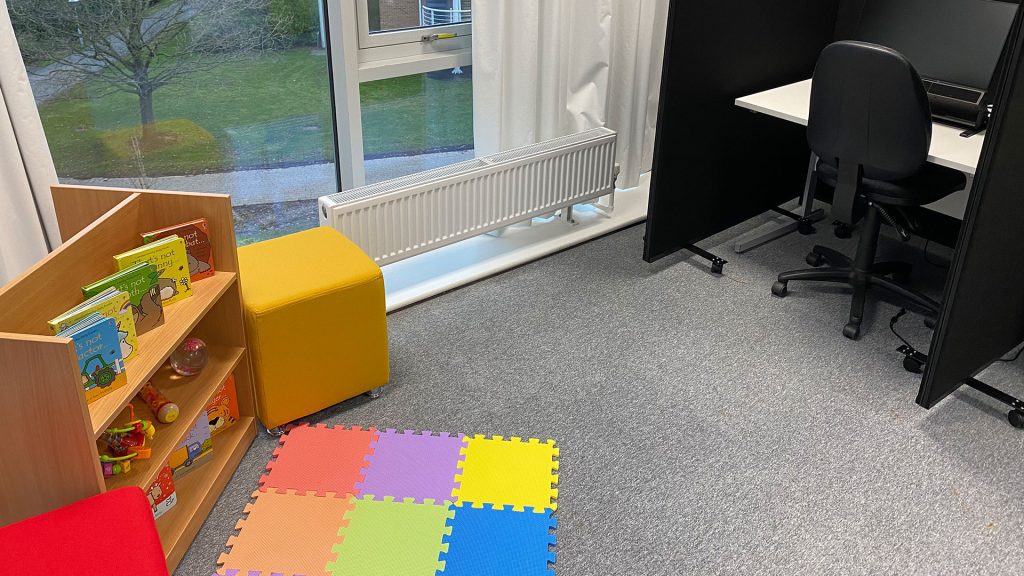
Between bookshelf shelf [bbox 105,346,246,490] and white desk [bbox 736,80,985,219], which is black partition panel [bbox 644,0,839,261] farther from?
bookshelf shelf [bbox 105,346,246,490]

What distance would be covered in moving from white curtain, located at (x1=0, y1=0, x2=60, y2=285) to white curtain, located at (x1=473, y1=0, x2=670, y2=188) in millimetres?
1602

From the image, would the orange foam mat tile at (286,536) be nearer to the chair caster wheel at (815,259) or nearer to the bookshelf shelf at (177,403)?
the bookshelf shelf at (177,403)

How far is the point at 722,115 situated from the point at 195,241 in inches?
80.3

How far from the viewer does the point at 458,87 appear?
11.9ft

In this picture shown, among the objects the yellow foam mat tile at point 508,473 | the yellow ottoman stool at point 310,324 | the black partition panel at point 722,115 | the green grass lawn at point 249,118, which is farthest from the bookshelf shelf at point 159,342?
the black partition panel at point 722,115

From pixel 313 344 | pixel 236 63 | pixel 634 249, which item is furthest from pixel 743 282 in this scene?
pixel 236 63

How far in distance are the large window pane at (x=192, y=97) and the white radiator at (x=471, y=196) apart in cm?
50

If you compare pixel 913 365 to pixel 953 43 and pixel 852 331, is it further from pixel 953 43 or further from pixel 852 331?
pixel 953 43

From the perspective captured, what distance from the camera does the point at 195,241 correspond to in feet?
7.02

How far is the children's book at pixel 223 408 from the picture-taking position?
230 cm

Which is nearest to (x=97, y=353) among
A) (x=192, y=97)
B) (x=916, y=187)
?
(x=192, y=97)

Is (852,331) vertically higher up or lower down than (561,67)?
lower down

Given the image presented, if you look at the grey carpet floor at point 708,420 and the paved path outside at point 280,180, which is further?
the paved path outside at point 280,180

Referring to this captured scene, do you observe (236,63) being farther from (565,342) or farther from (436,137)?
(565,342)
